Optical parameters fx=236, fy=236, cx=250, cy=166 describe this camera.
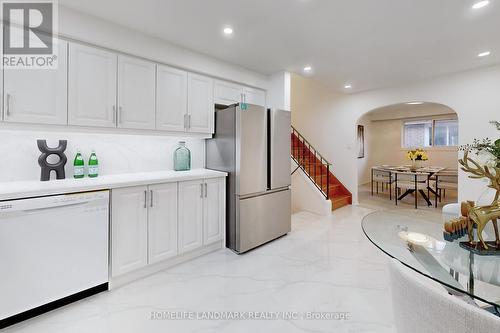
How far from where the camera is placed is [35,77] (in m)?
2.09

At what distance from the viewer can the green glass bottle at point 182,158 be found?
3.21 m

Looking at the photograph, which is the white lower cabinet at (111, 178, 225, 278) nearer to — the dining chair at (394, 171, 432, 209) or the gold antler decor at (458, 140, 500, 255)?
the gold antler decor at (458, 140, 500, 255)

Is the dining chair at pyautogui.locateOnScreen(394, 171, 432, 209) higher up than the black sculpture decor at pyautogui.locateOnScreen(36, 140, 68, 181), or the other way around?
the black sculpture decor at pyautogui.locateOnScreen(36, 140, 68, 181)

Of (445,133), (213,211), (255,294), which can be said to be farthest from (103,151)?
(445,133)

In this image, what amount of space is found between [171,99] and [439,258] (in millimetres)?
2905

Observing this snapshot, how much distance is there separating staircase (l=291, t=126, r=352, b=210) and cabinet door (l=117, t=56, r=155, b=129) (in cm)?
338

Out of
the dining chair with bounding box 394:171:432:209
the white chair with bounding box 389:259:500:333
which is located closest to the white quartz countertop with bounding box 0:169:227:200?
the white chair with bounding box 389:259:500:333

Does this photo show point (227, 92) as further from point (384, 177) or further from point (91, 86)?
point (384, 177)

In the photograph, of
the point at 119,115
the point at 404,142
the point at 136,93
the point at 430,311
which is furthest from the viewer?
the point at 404,142

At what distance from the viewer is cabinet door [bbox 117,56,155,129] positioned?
254 cm

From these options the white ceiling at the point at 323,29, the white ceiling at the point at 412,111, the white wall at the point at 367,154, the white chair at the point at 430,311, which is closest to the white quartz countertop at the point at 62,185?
the white ceiling at the point at 323,29

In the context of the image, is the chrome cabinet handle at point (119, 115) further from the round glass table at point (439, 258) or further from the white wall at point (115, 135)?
the round glass table at point (439, 258)

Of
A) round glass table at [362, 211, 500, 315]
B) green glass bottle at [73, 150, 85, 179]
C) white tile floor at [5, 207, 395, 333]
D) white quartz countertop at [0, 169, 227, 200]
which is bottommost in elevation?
white tile floor at [5, 207, 395, 333]

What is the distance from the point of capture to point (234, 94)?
11.8 feet
